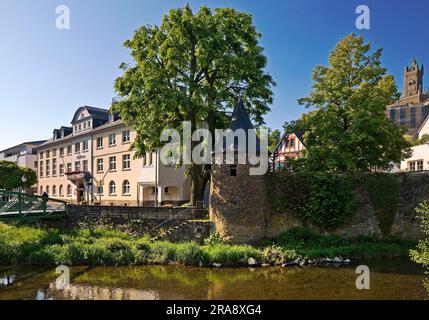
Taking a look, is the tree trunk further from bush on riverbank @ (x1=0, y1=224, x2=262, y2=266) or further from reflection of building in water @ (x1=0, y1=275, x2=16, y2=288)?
reflection of building in water @ (x1=0, y1=275, x2=16, y2=288)

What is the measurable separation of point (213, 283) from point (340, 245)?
320 inches

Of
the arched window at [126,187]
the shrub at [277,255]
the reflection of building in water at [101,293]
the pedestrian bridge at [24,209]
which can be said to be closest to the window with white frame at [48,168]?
the arched window at [126,187]

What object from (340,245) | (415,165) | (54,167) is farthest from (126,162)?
(415,165)

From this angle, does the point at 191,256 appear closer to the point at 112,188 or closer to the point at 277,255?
the point at 277,255

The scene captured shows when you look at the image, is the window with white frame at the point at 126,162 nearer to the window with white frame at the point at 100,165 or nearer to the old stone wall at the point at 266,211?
the window with white frame at the point at 100,165

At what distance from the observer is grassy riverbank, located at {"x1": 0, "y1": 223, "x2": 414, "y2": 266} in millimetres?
15750

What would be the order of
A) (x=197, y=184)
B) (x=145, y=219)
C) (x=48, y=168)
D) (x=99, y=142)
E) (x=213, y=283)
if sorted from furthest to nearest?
(x=48, y=168) → (x=99, y=142) → (x=197, y=184) → (x=145, y=219) → (x=213, y=283)

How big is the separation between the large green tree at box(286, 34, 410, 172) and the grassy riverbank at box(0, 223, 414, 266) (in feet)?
13.3

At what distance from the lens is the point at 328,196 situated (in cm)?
1834

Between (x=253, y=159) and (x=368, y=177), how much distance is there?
6336mm

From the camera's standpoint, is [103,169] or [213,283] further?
[103,169]

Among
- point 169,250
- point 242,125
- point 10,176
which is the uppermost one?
point 242,125

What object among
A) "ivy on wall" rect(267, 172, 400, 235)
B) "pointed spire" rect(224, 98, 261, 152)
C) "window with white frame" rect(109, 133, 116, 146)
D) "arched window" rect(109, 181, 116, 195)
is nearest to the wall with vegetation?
"ivy on wall" rect(267, 172, 400, 235)
